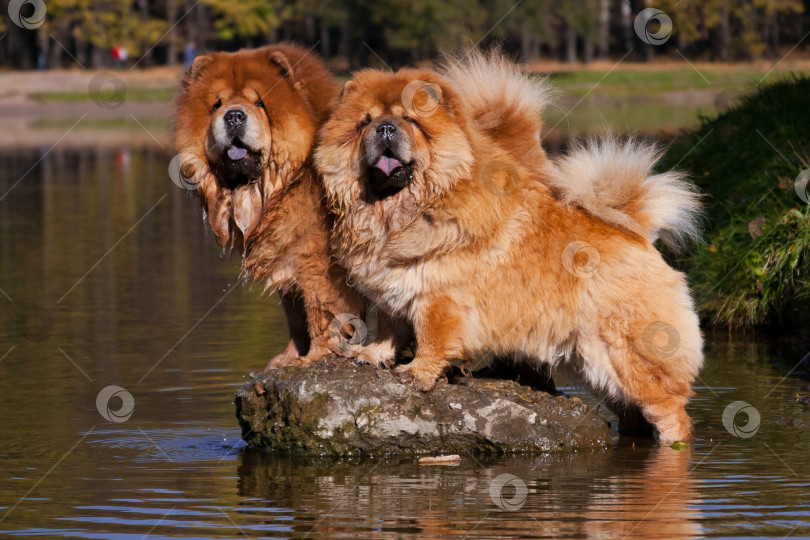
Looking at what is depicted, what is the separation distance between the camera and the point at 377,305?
7.26 m

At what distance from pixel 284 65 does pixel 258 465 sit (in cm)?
253

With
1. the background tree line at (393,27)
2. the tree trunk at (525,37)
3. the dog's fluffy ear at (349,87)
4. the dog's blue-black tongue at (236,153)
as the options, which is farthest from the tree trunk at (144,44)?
the dog's fluffy ear at (349,87)

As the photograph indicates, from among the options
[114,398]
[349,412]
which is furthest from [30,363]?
[349,412]

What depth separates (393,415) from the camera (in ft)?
23.5

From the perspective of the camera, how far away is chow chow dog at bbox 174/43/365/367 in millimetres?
7168

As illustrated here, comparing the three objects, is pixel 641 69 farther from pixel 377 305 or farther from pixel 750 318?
pixel 377 305

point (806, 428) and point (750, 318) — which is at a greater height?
point (750, 318)

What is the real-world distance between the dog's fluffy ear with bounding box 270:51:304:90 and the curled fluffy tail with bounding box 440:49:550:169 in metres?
1.08

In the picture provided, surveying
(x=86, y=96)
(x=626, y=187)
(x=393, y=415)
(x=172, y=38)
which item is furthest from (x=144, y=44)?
(x=393, y=415)

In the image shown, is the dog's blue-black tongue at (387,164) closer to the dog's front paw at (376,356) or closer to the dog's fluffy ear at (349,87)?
the dog's fluffy ear at (349,87)

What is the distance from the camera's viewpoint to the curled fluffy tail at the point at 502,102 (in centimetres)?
760

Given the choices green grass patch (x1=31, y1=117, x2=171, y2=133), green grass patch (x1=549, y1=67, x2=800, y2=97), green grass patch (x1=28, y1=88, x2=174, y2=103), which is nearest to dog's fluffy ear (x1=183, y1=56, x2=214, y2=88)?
green grass patch (x1=31, y1=117, x2=171, y2=133)

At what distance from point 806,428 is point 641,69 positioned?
51.0m

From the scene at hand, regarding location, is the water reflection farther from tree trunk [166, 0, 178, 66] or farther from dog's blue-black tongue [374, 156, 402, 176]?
tree trunk [166, 0, 178, 66]
